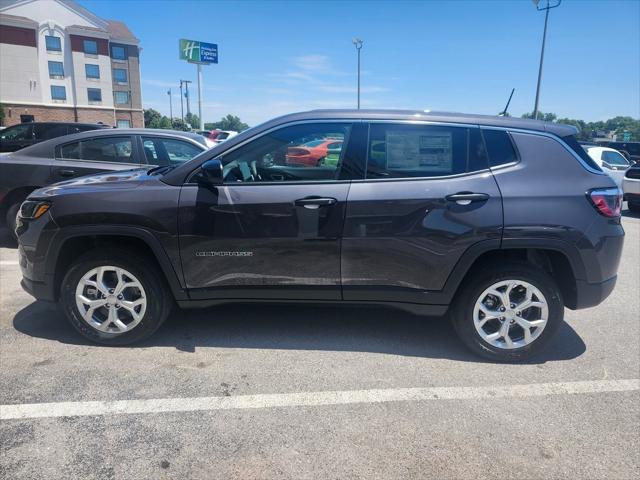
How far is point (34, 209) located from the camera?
11.6 feet

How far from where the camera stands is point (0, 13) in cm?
5112

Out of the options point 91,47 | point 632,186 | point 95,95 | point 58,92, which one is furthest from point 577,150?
point 91,47

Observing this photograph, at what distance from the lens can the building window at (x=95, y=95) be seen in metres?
58.7

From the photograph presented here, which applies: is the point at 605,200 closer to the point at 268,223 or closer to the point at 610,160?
the point at 268,223

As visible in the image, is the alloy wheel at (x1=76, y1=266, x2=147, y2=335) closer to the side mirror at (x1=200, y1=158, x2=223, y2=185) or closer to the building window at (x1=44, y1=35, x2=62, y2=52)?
the side mirror at (x1=200, y1=158, x2=223, y2=185)

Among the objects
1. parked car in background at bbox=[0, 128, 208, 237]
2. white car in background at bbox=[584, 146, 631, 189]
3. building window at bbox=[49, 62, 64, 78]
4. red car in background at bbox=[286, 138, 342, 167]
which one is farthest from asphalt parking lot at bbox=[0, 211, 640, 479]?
building window at bbox=[49, 62, 64, 78]

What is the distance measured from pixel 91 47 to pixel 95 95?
5772mm

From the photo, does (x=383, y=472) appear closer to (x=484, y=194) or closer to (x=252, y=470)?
(x=252, y=470)

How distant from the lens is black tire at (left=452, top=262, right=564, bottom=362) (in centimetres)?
335

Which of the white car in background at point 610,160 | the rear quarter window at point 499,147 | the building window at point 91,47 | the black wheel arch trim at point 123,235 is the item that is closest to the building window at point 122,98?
the building window at point 91,47

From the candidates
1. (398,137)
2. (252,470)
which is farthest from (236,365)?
(398,137)

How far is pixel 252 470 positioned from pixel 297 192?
1.81m

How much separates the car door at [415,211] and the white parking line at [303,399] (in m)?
0.70

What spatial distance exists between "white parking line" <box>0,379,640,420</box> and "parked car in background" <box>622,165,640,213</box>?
10489 millimetres
